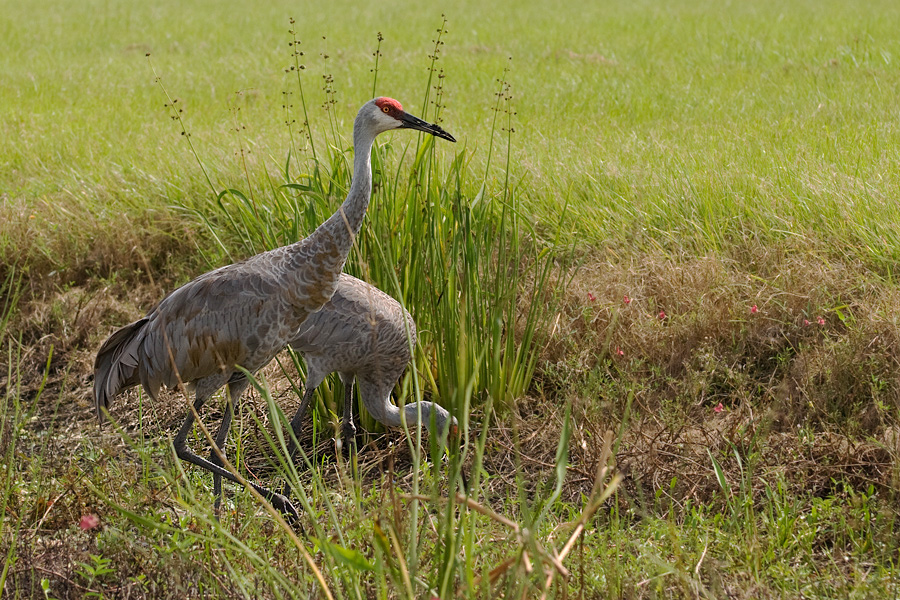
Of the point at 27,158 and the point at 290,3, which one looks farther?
the point at 290,3

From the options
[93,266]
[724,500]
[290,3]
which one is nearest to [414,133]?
[93,266]

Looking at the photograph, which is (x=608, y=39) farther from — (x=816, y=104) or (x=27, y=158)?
(x=27, y=158)

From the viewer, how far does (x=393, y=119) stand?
3379 millimetres

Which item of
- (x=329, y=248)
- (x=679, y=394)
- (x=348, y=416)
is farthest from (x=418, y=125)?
(x=679, y=394)

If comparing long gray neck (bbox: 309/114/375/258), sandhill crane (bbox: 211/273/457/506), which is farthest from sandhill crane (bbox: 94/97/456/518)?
sandhill crane (bbox: 211/273/457/506)

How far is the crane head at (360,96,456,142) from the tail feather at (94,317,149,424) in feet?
4.22

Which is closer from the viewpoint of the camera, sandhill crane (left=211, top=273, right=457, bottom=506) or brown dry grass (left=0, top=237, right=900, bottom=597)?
brown dry grass (left=0, top=237, right=900, bottom=597)

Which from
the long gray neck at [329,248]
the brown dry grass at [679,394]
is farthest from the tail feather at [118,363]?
the long gray neck at [329,248]

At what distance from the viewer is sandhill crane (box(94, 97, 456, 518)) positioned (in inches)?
129

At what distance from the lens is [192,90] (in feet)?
31.8

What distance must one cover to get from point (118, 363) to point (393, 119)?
1.51 meters

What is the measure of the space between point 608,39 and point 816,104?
17.1 feet

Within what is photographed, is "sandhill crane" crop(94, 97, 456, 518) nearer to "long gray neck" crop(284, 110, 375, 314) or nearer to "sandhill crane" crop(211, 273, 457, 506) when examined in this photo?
"long gray neck" crop(284, 110, 375, 314)

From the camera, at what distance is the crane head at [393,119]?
131 inches
